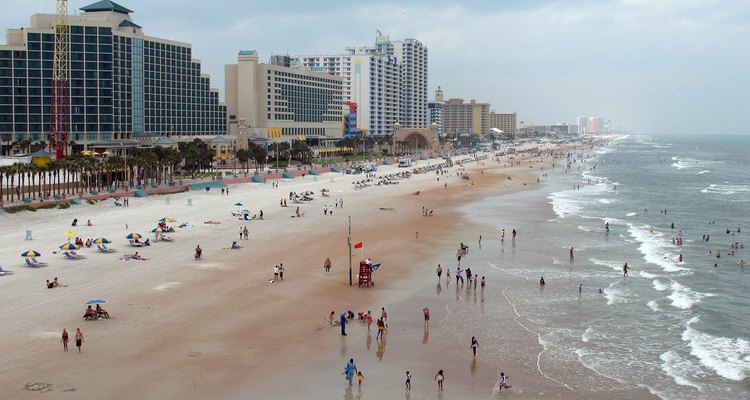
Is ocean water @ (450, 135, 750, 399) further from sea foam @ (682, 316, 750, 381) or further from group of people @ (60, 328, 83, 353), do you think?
group of people @ (60, 328, 83, 353)

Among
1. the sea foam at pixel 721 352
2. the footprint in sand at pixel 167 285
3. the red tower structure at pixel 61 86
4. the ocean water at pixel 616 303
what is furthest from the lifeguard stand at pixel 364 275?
the red tower structure at pixel 61 86

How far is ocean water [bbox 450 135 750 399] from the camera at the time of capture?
2572 cm

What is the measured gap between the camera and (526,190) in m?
95.7

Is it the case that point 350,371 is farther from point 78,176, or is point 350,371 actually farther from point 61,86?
point 61,86

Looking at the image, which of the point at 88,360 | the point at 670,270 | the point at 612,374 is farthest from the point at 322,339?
the point at 670,270

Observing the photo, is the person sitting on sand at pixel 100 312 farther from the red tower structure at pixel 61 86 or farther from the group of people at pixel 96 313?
the red tower structure at pixel 61 86

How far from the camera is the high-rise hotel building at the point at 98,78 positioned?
357 feet

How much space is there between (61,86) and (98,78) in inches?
481

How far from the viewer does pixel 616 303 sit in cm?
3453

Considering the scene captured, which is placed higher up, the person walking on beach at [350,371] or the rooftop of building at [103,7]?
the rooftop of building at [103,7]

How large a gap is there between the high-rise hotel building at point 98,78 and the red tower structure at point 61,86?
2.38 meters

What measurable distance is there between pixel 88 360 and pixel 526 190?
77.9m

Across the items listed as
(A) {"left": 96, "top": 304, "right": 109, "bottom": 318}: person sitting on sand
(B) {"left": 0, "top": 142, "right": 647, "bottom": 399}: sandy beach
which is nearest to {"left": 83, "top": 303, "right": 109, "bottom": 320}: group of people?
(A) {"left": 96, "top": 304, "right": 109, "bottom": 318}: person sitting on sand

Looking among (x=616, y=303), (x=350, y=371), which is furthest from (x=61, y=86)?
(x=350, y=371)
